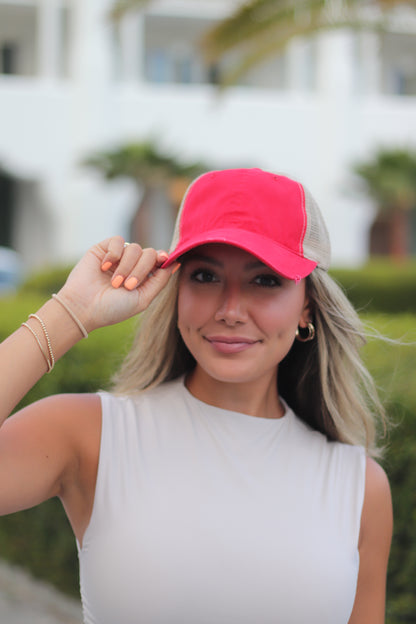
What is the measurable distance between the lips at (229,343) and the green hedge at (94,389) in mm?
700

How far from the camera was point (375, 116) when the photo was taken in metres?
19.6

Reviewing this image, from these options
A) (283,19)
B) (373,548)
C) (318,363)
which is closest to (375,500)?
(373,548)

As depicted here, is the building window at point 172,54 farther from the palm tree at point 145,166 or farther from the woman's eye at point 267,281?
the woman's eye at point 267,281

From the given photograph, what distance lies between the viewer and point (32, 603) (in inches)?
153

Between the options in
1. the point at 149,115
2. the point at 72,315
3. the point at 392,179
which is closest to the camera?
the point at 72,315

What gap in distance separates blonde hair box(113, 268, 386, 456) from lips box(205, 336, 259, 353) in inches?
8.5

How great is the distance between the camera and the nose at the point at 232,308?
61.6 inches

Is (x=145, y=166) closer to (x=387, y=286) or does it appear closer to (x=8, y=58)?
(x=8, y=58)

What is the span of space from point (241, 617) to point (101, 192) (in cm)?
1744

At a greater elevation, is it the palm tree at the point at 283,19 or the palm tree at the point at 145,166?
the palm tree at the point at 283,19

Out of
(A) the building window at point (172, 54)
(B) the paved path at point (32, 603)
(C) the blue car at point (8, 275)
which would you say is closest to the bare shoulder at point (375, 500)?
(B) the paved path at point (32, 603)

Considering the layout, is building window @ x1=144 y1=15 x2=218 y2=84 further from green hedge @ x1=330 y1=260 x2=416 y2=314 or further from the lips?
the lips

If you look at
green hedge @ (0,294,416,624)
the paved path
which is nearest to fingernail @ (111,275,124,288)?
green hedge @ (0,294,416,624)

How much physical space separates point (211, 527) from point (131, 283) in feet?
1.65
